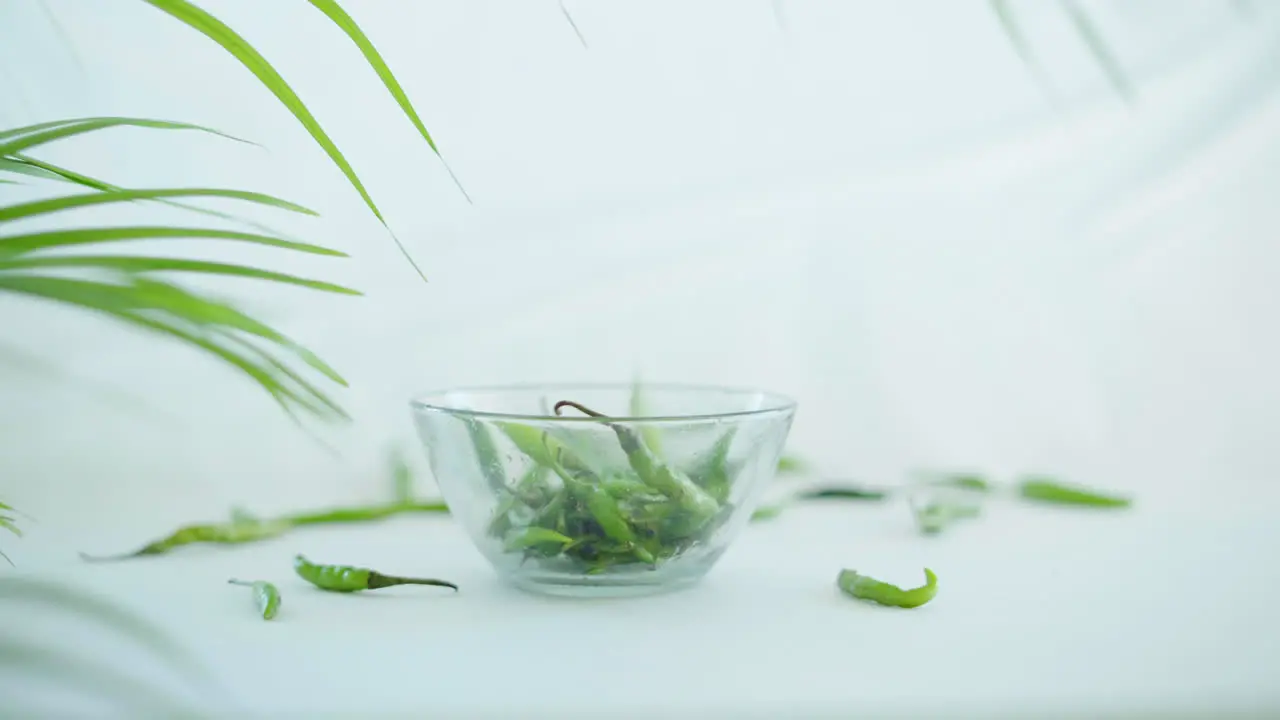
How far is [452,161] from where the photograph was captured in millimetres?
1243

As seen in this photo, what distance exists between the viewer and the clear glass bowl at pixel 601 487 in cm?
63

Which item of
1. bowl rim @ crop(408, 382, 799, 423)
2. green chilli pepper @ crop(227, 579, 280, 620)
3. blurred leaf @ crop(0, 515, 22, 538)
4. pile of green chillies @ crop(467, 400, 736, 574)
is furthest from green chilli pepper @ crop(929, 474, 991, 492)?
blurred leaf @ crop(0, 515, 22, 538)

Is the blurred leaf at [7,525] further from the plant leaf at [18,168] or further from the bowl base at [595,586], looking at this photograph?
the bowl base at [595,586]

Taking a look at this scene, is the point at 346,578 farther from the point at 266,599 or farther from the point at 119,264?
the point at 119,264

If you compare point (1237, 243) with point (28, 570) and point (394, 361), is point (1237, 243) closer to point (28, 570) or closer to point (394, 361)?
point (394, 361)

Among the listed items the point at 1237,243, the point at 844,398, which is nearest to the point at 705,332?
the point at 844,398

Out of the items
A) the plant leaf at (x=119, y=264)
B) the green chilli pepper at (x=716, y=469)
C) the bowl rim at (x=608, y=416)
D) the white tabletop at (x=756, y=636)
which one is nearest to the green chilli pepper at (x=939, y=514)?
the white tabletop at (x=756, y=636)

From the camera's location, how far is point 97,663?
0.55m

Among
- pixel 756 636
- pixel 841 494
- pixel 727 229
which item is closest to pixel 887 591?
pixel 756 636

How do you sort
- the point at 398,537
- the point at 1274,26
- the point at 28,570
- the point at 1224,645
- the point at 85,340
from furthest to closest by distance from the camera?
1. the point at 1274,26
2. the point at 85,340
3. the point at 398,537
4. the point at 28,570
5. the point at 1224,645

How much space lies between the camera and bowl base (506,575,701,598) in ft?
2.20

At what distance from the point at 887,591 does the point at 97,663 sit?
428mm

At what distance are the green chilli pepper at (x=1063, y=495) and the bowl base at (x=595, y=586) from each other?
53cm

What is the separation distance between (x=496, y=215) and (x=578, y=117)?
14cm
